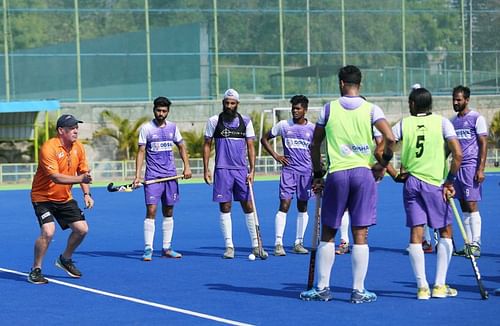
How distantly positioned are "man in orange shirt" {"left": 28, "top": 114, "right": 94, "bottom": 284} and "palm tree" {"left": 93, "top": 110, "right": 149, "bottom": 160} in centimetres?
2700

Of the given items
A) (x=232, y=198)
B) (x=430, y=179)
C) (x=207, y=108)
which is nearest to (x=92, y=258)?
(x=232, y=198)

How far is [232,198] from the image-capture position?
47.6 feet

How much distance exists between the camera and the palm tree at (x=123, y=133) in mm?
39531

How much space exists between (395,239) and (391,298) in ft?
18.4

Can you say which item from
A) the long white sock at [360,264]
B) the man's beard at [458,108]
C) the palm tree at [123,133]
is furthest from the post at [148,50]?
the long white sock at [360,264]

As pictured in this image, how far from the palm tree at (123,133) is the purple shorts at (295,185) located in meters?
24.8

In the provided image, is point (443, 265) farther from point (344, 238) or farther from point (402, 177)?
point (344, 238)

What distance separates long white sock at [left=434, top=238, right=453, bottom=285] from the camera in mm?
10234

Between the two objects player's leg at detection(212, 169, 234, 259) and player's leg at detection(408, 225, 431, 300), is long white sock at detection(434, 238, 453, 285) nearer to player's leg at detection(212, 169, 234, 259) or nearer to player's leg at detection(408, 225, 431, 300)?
player's leg at detection(408, 225, 431, 300)

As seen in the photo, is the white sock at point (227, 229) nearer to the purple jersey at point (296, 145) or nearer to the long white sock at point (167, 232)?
the long white sock at point (167, 232)

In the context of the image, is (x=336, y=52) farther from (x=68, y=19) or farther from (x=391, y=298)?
(x=391, y=298)

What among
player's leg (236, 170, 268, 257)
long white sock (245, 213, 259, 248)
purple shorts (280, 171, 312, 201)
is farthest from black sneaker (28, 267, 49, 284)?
purple shorts (280, 171, 312, 201)

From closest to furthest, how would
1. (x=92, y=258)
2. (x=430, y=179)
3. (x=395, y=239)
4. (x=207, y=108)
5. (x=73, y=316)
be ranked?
1. (x=73, y=316)
2. (x=430, y=179)
3. (x=92, y=258)
4. (x=395, y=239)
5. (x=207, y=108)

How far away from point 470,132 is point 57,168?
5574mm
